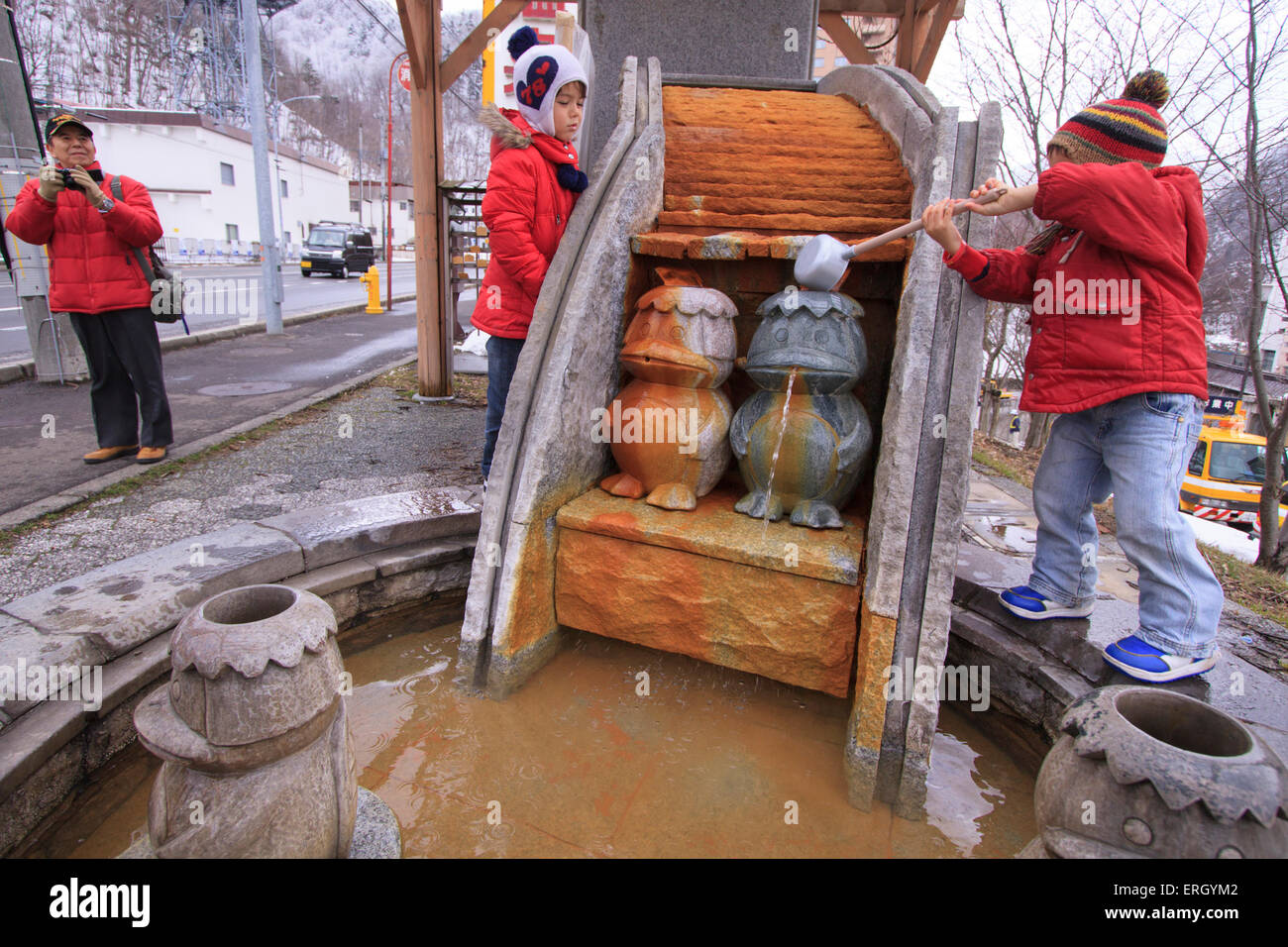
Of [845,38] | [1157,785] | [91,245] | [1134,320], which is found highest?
[845,38]

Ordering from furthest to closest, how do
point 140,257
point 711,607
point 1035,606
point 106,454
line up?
point 106,454
point 140,257
point 1035,606
point 711,607

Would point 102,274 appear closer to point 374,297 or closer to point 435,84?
point 435,84

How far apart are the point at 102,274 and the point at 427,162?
2.89m

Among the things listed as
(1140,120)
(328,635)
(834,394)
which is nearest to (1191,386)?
(1140,120)

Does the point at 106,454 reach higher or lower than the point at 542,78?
lower

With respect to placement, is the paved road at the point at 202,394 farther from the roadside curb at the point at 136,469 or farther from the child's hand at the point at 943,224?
the child's hand at the point at 943,224

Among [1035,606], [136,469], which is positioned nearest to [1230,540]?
[1035,606]

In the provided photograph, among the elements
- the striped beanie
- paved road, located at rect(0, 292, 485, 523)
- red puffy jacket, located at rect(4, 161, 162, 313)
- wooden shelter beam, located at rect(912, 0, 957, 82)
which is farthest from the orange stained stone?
wooden shelter beam, located at rect(912, 0, 957, 82)

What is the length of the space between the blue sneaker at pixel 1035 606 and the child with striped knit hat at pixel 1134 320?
0.31 m

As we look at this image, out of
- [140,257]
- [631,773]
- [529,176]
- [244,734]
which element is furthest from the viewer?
[140,257]

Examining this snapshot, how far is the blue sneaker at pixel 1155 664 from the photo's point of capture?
2.29m

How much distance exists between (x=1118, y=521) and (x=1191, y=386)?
0.48 m

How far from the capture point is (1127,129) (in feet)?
7.33

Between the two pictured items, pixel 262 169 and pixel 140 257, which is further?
pixel 262 169
